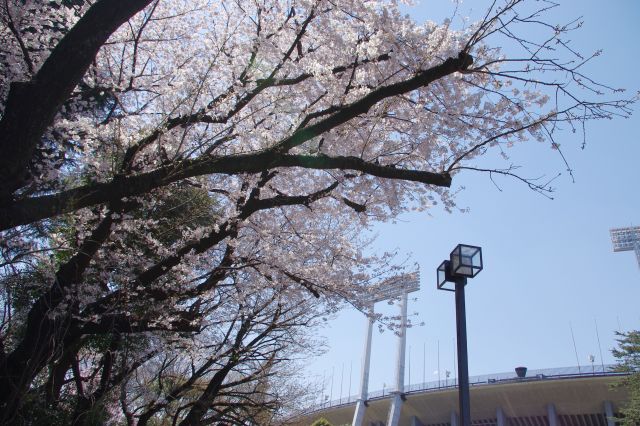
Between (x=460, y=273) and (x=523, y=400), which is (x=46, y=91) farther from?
(x=523, y=400)

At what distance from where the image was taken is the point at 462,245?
6195 mm

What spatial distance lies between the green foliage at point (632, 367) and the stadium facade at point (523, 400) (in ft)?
18.8

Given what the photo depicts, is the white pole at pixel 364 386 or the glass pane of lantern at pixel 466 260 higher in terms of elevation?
the white pole at pixel 364 386

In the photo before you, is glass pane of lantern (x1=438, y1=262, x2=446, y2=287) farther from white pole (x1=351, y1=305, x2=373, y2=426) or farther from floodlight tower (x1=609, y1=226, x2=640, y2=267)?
floodlight tower (x1=609, y1=226, x2=640, y2=267)

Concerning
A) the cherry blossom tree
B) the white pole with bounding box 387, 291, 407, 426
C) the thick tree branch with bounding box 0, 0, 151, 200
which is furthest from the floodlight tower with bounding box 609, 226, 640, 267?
the thick tree branch with bounding box 0, 0, 151, 200

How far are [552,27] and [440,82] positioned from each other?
205 cm

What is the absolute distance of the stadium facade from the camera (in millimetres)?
29016

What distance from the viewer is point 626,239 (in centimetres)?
4547

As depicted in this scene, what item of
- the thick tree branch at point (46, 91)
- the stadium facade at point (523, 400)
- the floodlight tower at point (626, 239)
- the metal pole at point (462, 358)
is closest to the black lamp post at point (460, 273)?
the metal pole at point (462, 358)

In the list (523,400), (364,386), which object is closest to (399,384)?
(364,386)

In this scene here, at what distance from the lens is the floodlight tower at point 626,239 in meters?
44.1

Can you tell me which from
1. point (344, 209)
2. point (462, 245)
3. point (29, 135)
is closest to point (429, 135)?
point (462, 245)

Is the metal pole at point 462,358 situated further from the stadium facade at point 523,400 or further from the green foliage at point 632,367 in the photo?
the stadium facade at point 523,400

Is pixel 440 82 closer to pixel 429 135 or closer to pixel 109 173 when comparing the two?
pixel 429 135
